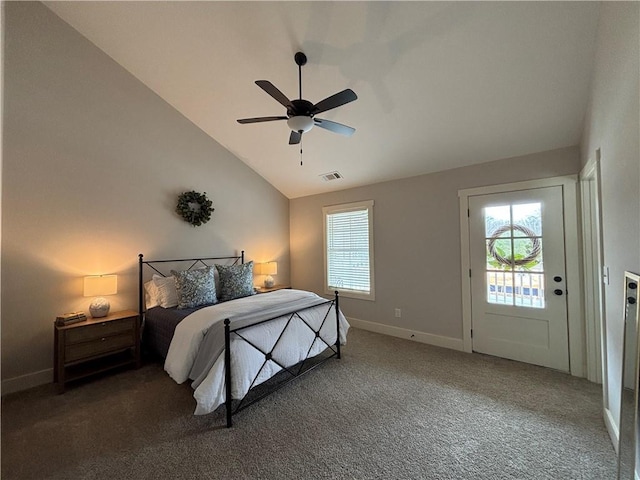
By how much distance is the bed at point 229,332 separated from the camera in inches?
92.9

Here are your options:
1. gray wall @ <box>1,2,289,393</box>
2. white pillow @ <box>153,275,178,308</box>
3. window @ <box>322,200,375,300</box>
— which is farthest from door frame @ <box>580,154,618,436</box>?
gray wall @ <box>1,2,289,393</box>

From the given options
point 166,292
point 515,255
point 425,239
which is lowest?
point 166,292

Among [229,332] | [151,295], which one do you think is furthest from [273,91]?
[151,295]

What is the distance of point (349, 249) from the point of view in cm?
495

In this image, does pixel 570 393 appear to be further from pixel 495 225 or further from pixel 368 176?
pixel 368 176

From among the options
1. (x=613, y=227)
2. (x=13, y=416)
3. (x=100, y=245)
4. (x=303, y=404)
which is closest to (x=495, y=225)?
(x=613, y=227)

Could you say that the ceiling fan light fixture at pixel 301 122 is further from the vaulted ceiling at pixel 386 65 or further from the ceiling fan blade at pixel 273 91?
the vaulted ceiling at pixel 386 65

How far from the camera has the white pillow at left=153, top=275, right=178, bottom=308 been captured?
11.5 ft

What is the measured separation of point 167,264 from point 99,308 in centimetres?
99

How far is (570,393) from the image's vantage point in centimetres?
270

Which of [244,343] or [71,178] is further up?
[71,178]

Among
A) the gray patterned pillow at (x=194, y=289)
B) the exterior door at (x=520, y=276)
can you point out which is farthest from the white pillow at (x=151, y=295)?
the exterior door at (x=520, y=276)

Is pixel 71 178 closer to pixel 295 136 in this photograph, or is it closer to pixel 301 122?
pixel 295 136

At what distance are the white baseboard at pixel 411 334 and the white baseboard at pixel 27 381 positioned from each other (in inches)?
151
